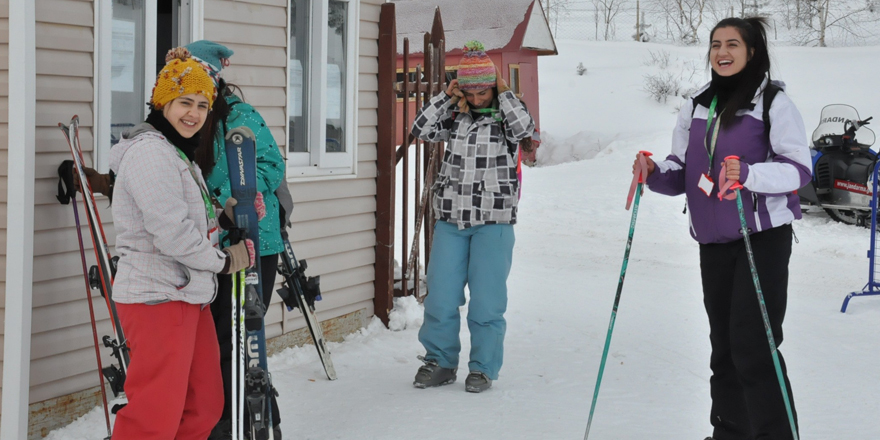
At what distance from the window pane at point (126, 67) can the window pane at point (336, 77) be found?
173 centimetres

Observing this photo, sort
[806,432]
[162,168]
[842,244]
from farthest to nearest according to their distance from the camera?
[842,244] → [806,432] → [162,168]

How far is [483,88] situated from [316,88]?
1.47 m

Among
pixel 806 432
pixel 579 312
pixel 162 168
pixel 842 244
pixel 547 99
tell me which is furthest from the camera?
pixel 547 99

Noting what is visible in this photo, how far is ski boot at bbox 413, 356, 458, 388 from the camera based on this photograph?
17.0 ft

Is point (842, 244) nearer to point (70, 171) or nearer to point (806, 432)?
point (806, 432)

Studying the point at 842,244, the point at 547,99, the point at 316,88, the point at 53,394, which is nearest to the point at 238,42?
the point at 316,88

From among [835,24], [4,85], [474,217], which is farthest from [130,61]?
[835,24]

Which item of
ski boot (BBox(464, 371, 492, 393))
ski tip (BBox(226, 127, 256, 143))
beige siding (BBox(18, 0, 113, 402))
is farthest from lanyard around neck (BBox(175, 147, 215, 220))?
ski boot (BBox(464, 371, 492, 393))

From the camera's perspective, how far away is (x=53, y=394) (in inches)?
165

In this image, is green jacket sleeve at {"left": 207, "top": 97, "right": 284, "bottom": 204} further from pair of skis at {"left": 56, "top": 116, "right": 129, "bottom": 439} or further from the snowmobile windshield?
the snowmobile windshield

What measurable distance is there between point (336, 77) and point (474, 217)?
6.09ft

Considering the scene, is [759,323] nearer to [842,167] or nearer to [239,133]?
[239,133]

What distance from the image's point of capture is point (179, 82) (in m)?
3.24

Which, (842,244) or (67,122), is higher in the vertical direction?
(67,122)
